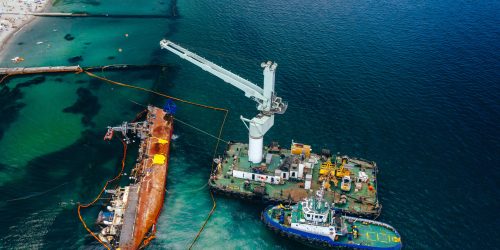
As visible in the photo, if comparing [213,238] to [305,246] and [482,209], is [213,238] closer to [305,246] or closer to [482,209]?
[305,246]

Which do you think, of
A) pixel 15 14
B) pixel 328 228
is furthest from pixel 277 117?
pixel 15 14

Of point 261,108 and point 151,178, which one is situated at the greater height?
point 261,108

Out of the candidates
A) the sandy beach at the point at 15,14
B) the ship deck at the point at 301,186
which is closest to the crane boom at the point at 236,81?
the ship deck at the point at 301,186

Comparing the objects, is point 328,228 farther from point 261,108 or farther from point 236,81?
point 236,81

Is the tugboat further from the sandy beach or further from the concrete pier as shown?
the sandy beach

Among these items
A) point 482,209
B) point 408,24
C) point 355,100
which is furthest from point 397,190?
point 408,24

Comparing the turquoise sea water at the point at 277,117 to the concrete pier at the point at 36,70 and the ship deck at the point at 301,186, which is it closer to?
the concrete pier at the point at 36,70
